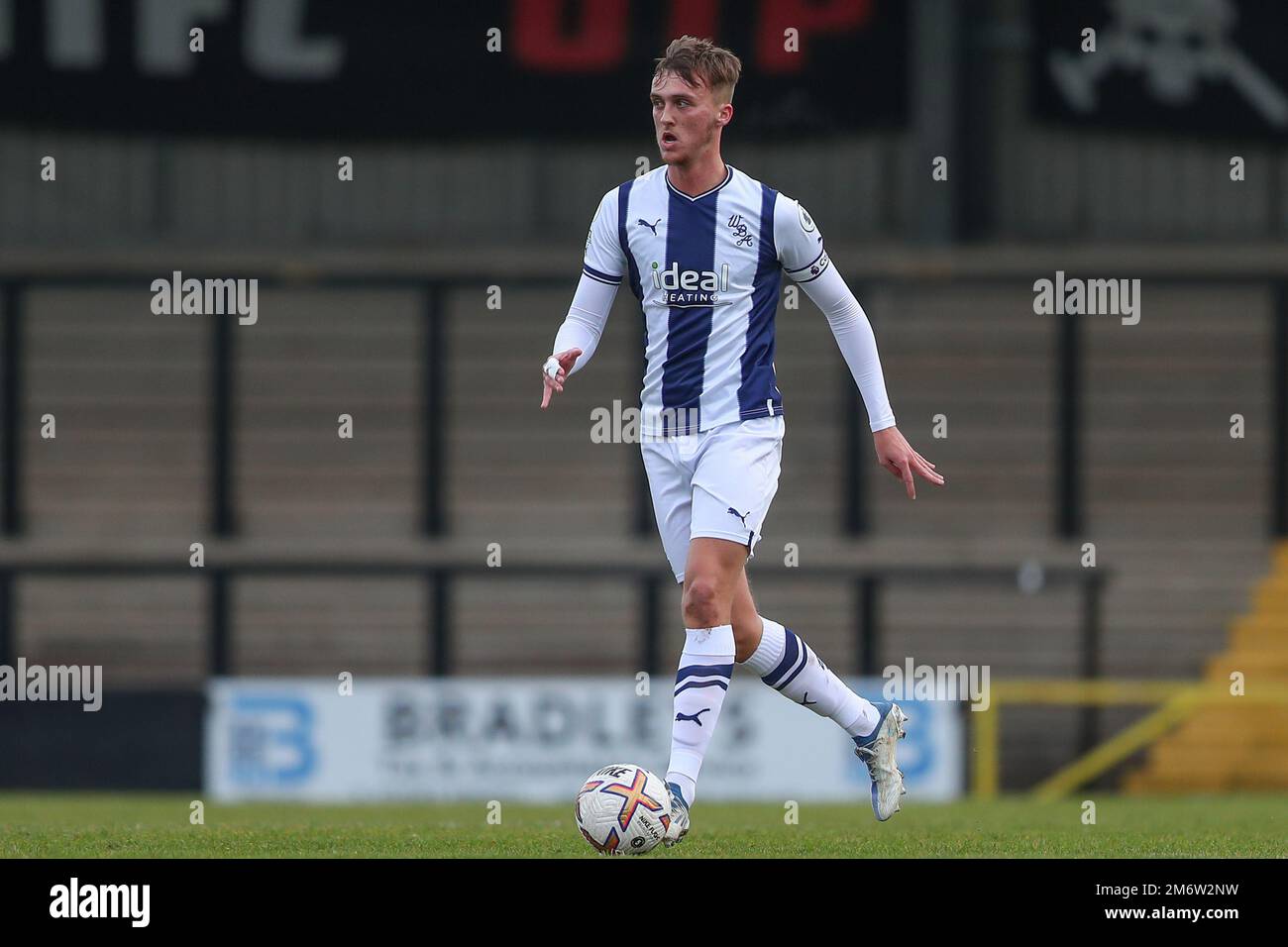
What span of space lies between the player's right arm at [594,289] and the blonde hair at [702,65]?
0.47 meters

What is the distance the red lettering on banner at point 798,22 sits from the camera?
55.9 feet

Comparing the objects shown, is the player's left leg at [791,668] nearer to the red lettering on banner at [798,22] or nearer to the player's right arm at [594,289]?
the player's right arm at [594,289]

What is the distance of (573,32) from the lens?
1719 cm

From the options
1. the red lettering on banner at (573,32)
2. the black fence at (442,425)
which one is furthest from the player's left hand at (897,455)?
the red lettering on banner at (573,32)

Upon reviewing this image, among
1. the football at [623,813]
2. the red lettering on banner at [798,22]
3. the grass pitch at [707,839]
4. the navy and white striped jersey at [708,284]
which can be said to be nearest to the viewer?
the football at [623,813]

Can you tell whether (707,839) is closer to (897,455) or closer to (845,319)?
(897,455)

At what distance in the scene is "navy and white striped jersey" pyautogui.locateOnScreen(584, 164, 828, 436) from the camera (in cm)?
619

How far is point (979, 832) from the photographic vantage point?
6.93 m

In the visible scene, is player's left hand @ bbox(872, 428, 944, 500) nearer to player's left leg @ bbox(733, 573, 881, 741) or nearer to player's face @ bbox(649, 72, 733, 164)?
player's left leg @ bbox(733, 573, 881, 741)

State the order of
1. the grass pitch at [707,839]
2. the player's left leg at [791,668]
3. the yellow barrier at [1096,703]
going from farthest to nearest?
the yellow barrier at [1096,703] < the player's left leg at [791,668] < the grass pitch at [707,839]

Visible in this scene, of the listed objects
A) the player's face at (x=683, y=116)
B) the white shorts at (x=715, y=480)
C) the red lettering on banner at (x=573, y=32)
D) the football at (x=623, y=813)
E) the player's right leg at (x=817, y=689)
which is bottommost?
the football at (x=623, y=813)

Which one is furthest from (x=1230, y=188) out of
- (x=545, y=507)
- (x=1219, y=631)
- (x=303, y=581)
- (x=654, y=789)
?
(x=654, y=789)

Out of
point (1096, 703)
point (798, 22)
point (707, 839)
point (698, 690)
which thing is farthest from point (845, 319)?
point (798, 22)

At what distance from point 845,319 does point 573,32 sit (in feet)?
37.0
